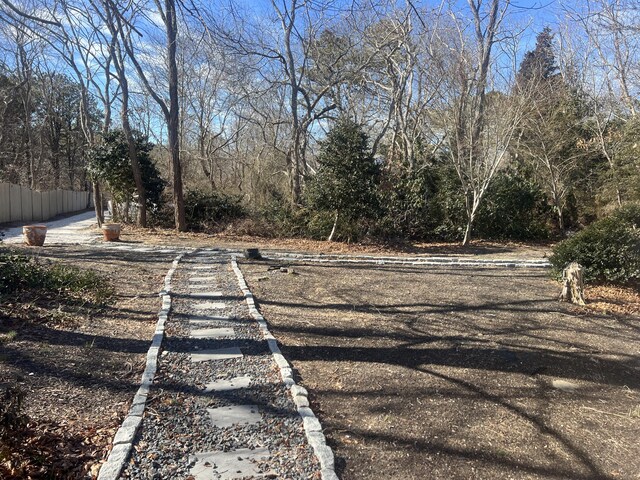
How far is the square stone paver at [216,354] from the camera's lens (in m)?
4.01

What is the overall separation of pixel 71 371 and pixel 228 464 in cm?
190

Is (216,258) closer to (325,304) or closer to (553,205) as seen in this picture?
(325,304)

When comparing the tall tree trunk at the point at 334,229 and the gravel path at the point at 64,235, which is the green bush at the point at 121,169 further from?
the tall tree trunk at the point at 334,229

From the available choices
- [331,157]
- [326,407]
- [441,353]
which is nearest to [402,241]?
[331,157]

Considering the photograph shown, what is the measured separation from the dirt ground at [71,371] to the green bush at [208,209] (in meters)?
10.3

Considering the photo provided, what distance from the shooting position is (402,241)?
50.3ft

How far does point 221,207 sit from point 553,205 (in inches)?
560

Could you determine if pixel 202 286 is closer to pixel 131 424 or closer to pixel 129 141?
pixel 131 424

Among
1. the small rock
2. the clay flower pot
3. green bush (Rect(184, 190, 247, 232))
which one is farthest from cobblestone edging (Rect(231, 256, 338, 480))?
green bush (Rect(184, 190, 247, 232))

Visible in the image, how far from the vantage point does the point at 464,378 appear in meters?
3.78

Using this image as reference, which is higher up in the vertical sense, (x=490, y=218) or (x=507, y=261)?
(x=490, y=218)

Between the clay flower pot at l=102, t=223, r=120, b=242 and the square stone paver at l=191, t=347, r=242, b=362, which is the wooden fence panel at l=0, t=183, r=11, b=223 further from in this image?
the square stone paver at l=191, t=347, r=242, b=362

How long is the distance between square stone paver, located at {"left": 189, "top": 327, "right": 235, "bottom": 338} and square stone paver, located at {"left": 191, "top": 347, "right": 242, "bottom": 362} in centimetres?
41

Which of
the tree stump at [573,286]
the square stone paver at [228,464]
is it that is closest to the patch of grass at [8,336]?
the square stone paver at [228,464]
